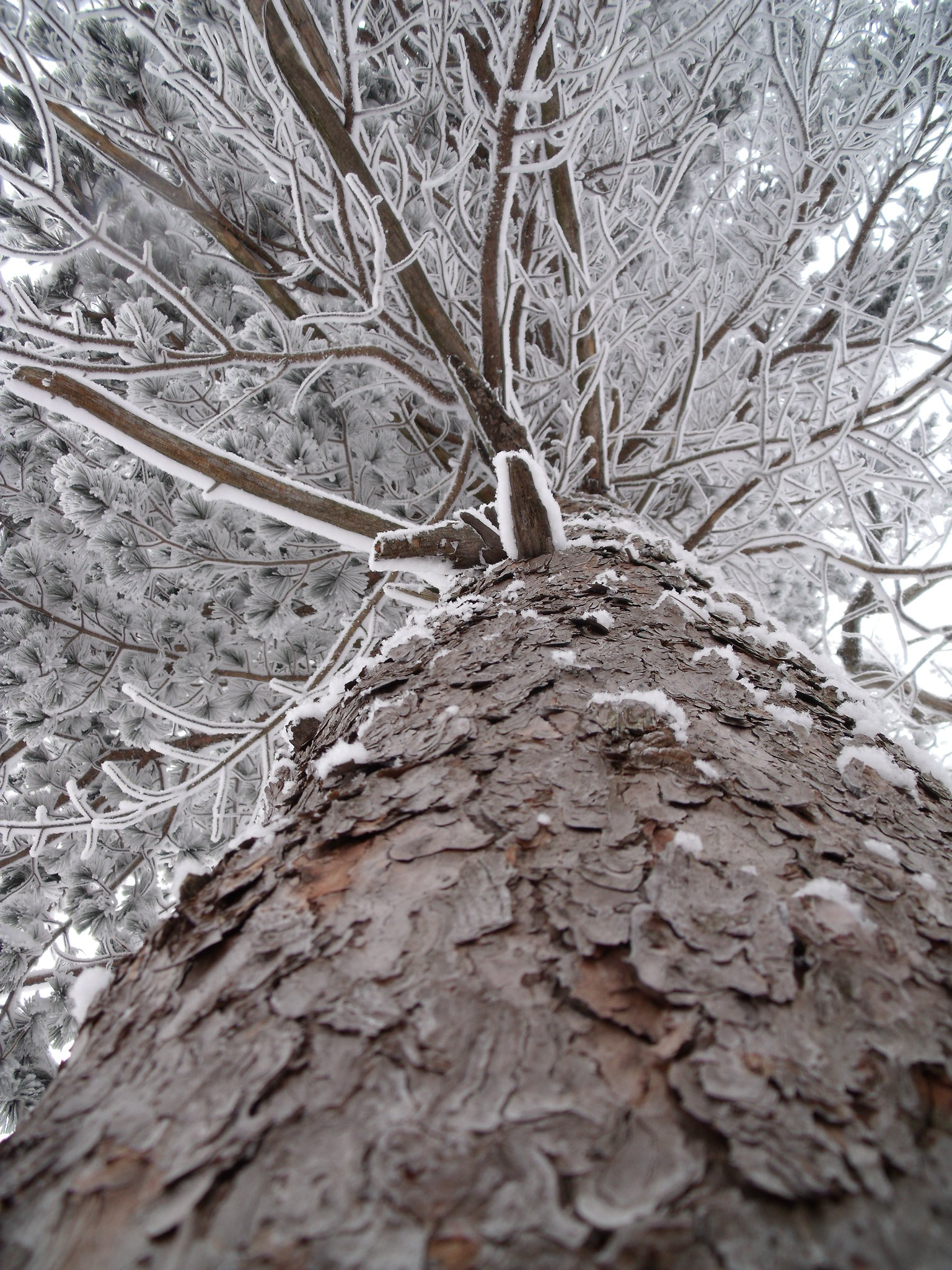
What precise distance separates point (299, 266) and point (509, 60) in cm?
111

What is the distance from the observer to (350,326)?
257 cm

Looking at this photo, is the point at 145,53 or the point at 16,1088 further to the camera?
the point at 16,1088

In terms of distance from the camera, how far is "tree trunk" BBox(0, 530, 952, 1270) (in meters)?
0.31

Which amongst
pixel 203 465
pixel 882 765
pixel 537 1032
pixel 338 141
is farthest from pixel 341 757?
pixel 338 141

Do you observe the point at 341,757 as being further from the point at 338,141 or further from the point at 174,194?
the point at 174,194

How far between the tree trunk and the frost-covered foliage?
1220mm

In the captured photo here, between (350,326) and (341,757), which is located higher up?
(350,326)

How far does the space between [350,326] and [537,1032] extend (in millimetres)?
2699

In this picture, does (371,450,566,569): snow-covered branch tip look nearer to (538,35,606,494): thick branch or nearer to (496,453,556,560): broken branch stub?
(496,453,556,560): broken branch stub

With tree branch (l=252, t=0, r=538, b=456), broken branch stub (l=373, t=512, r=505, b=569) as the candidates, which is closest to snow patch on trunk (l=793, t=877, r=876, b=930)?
broken branch stub (l=373, t=512, r=505, b=569)

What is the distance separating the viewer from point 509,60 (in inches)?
61.9

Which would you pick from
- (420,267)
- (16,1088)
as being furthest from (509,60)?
(16,1088)

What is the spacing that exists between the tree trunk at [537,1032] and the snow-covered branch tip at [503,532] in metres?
0.63

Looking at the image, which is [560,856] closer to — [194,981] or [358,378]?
[194,981]
